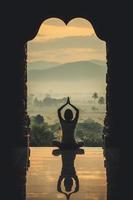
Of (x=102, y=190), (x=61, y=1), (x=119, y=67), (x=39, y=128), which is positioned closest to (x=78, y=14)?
(x=61, y=1)

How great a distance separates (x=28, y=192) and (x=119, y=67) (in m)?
4.04

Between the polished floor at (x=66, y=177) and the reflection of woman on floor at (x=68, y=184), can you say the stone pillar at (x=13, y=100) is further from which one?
the reflection of woman on floor at (x=68, y=184)

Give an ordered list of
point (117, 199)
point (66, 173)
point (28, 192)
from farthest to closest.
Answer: point (66, 173), point (28, 192), point (117, 199)

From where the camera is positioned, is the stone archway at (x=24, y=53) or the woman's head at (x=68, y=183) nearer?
the woman's head at (x=68, y=183)

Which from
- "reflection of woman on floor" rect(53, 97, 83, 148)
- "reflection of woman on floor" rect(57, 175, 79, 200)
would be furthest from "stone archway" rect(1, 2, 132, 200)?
"reflection of woman on floor" rect(57, 175, 79, 200)

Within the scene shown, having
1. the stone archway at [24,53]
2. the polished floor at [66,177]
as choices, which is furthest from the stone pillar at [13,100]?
the polished floor at [66,177]

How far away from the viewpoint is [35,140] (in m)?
17.6

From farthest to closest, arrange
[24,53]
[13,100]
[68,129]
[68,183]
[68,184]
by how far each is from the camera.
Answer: [68,129] < [24,53] < [13,100] < [68,183] < [68,184]

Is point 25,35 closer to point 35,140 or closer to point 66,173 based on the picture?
point 66,173

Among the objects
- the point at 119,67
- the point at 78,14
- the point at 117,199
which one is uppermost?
the point at 78,14

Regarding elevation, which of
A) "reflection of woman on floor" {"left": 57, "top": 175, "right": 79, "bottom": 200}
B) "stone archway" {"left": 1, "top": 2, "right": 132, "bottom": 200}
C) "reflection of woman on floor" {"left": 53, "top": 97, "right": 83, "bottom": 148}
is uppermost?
"stone archway" {"left": 1, "top": 2, "right": 132, "bottom": 200}

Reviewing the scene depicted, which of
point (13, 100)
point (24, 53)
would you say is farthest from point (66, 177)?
point (24, 53)

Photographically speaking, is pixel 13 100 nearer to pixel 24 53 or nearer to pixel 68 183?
pixel 24 53

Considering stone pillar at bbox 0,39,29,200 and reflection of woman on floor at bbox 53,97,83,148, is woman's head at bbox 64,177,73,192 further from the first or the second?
reflection of woman on floor at bbox 53,97,83,148
